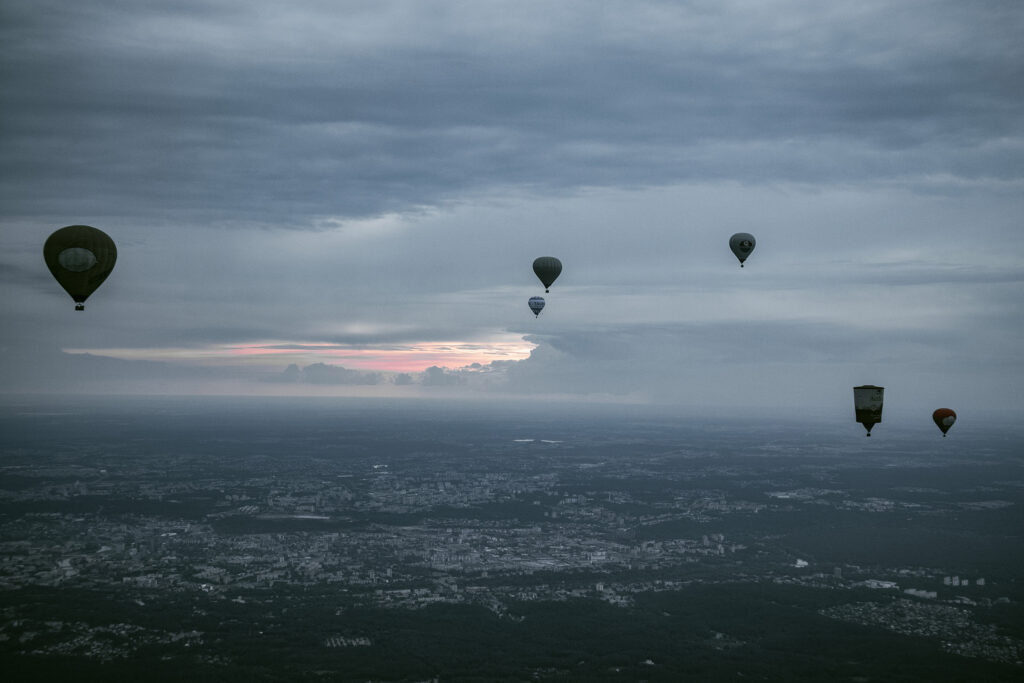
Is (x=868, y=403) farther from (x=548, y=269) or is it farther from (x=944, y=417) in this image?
(x=548, y=269)

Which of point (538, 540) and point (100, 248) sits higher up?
point (100, 248)

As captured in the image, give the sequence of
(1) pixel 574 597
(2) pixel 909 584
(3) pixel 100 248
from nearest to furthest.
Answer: (3) pixel 100 248 < (1) pixel 574 597 < (2) pixel 909 584

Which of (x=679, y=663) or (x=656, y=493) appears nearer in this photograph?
(x=679, y=663)

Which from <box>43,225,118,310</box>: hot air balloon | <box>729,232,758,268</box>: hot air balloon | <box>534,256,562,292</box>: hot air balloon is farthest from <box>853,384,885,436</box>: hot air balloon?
<box>43,225,118,310</box>: hot air balloon

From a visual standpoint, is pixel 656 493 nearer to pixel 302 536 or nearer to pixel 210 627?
pixel 302 536

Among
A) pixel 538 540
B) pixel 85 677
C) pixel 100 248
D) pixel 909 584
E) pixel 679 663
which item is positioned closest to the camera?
pixel 100 248

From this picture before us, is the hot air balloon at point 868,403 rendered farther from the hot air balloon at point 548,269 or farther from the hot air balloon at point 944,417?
the hot air balloon at point 548,269

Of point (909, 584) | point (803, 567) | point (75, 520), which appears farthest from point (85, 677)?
point (909, 584)
